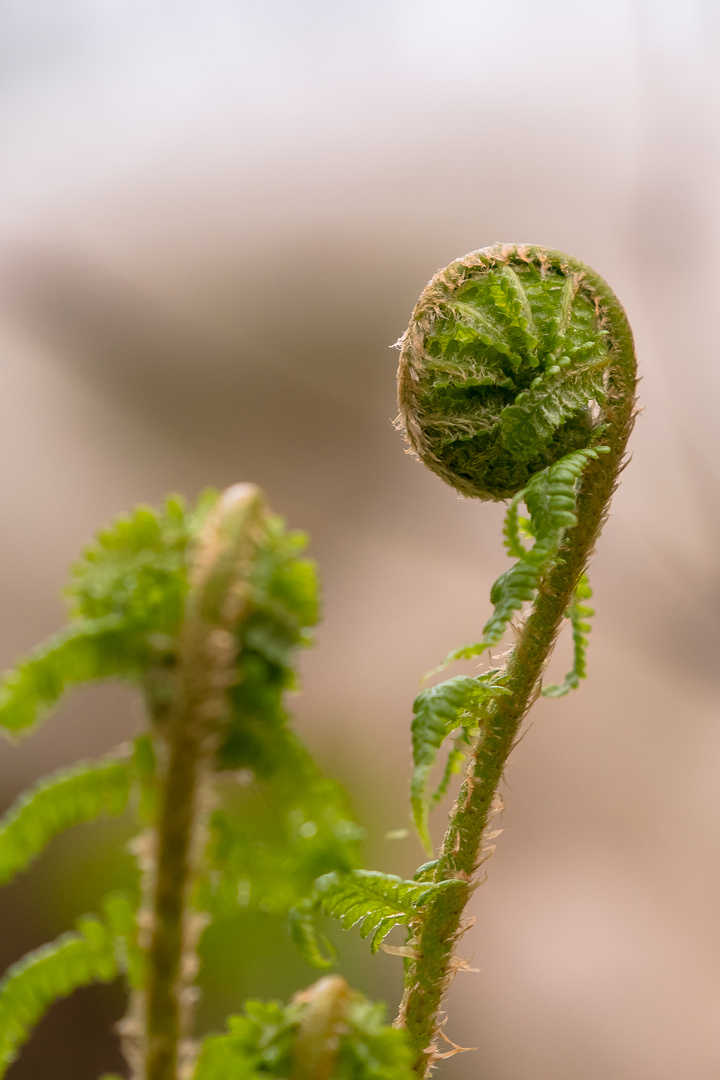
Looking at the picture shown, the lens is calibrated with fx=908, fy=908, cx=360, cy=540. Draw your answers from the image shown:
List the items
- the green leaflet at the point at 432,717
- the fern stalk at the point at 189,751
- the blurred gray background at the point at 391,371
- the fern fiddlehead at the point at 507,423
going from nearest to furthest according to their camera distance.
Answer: the fern stalk at the point at 189,751, the green leaflet at the point at 432,717, the fern fiddlehead at the point at 507,423, the blurred gray background at the point at 391,371

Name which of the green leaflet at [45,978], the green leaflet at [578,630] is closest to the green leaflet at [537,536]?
the green leaflet at [578,630]

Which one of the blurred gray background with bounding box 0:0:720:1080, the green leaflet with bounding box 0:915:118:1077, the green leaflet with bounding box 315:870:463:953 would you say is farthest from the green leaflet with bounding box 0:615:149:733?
the blurred gray background with bounding box 0:0:720:1080

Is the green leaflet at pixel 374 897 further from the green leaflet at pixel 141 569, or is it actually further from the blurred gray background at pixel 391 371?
the blurred gray background at pixel 391 371

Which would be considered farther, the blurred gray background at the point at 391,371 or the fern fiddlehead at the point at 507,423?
the blurred gray background at the point at 391,371

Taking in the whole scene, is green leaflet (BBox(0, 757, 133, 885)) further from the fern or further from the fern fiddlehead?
the fern fiddlehead

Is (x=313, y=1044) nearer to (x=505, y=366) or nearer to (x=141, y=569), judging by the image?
(x=141, y=569)
